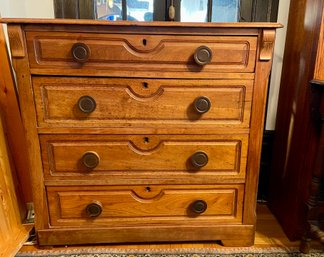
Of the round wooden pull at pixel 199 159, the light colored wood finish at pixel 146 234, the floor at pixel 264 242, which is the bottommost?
the floor at pixel 264 242

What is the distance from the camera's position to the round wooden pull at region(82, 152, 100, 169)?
109 cm

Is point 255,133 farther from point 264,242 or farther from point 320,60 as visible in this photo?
point 264,242

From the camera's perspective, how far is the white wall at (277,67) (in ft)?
4.68

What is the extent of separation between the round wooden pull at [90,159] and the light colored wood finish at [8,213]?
1.56 ft

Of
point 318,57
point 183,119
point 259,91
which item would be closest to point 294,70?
point 318,57

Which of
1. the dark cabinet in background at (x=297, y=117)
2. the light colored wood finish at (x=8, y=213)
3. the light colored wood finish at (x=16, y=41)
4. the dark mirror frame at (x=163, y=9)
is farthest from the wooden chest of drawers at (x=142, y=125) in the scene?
the dark mirror frame at (x=163, y=9)

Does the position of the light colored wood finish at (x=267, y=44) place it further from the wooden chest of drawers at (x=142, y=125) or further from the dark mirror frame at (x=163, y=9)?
the dark mirror frame at (x=163, y=9)

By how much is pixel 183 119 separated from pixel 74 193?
1.95 feet

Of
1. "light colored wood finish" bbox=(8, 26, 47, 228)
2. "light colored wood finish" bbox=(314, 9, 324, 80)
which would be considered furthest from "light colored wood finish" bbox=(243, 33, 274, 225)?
"light colored wood finish" bbox=(8, 26, 47, 228)

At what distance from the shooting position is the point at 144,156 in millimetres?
1113

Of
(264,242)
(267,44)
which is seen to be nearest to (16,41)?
(267,44)

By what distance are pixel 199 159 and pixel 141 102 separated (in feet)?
1.15

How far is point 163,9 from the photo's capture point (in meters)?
1.43

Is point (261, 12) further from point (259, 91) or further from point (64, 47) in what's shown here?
point (64, 47)
